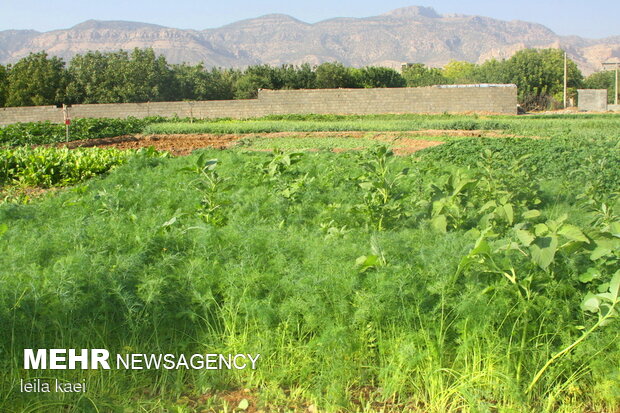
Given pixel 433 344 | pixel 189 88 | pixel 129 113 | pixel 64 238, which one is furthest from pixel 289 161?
pixel 189 88

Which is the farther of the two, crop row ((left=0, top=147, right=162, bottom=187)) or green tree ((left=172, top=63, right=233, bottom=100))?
green tree ((left=172, top=63, right=233, bottom=100))

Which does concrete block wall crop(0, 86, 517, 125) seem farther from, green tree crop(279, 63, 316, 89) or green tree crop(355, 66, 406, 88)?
green tree crop(355, 66, 406, 88)

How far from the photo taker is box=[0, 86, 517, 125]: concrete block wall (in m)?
33.1

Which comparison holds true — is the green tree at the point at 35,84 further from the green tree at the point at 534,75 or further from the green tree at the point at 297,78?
the green tree at the point at 534,75

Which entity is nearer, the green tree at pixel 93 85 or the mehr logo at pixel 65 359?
the mehr logo at pixel 65 359

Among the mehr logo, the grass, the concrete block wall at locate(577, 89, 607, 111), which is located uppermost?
the concrete block wall at locate(577, 89, 607, 111)

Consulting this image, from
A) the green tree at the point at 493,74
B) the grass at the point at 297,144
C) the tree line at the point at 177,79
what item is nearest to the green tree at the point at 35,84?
the tree line at the point at 177,79

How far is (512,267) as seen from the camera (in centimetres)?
387

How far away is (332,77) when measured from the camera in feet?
178

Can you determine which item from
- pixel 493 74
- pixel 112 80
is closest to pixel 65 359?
pixel 112 80

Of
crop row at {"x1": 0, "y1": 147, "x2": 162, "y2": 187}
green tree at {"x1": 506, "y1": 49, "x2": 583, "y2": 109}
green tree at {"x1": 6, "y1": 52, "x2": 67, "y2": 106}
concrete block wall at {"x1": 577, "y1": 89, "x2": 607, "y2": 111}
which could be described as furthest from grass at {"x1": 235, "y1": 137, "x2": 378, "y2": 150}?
green tree at {"x1": 506, "y1": 49, "x2": 583, "y2": 109}

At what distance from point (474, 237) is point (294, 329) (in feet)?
4.91

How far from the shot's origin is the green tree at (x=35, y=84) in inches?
1775

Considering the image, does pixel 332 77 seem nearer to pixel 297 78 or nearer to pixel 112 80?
pixel 297 78
